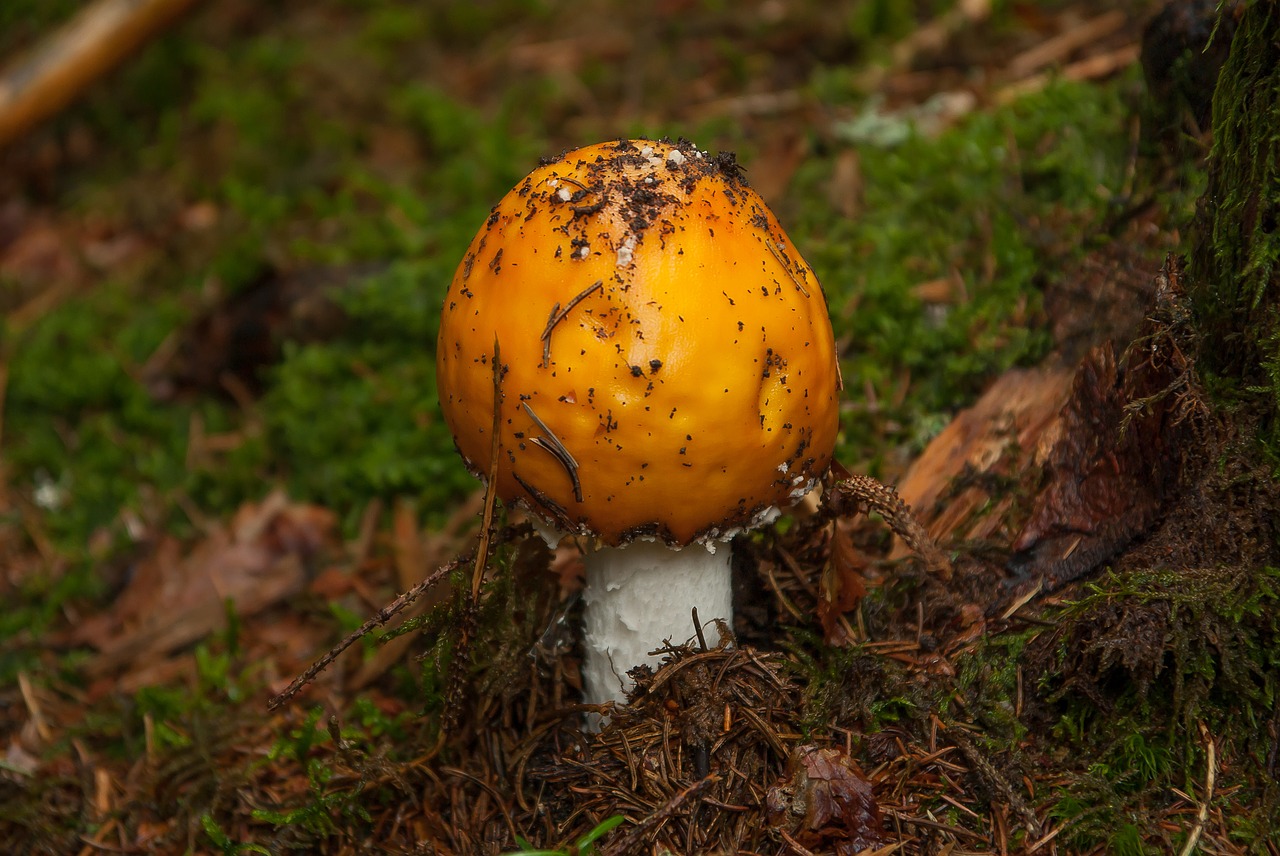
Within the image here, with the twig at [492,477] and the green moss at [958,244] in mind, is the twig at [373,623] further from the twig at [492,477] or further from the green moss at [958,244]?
the green moss at [958,244]

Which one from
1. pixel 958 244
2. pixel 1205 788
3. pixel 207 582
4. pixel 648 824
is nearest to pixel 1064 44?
pixel 958 244

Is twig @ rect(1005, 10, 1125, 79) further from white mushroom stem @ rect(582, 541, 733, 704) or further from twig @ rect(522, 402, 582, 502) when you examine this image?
twig @ rect(522, 402, 582, 502)

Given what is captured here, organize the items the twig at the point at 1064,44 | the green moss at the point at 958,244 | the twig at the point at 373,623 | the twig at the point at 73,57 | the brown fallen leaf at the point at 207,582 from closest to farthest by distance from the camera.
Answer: the twig at the point at 373,623 → the green moss at the point at 958,244 → the brown fallen leaf at the point at 207,582 → the twig at the point at 1064,44 → the twig at the point at 73,57

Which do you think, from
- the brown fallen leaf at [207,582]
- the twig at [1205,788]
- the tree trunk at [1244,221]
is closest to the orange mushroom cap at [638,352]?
the tree trunk at [1244,221]

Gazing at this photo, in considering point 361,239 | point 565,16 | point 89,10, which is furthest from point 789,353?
point 89,10

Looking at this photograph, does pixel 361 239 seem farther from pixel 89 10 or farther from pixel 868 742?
pixel 868 742

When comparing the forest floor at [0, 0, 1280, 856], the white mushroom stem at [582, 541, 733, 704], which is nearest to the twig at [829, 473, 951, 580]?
the forest floor at [0, 0, 1280, 856]
